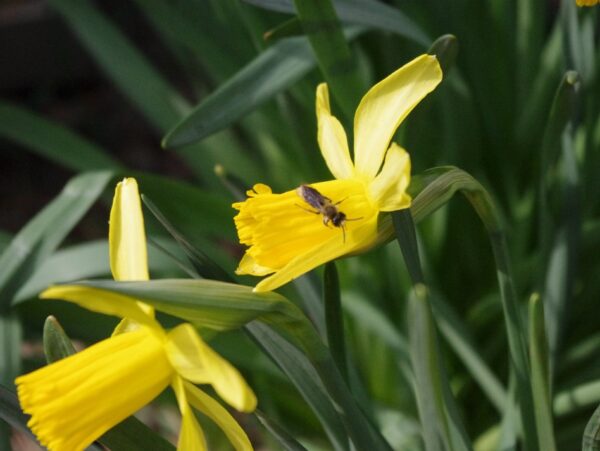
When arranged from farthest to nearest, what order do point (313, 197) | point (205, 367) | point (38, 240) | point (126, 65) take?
1. point (126, 65)
2. point (38, 240)
3. point (313, 197)
4. point (205, 367)

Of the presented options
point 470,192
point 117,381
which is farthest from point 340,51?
point 117,381

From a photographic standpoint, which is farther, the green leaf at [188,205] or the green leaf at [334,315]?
the green leaf at [188,205]

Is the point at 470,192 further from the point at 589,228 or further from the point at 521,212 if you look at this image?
the point at 521,212

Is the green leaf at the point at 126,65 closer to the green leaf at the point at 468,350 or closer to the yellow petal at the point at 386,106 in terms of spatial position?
the green leaf at the point at 468,350

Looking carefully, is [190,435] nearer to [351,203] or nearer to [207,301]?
[207,301]

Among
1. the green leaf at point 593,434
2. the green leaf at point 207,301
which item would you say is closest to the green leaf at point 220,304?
the green leaf at point 207,301

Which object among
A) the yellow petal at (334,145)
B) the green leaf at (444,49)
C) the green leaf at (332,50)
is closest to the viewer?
the yellow petal at (334,145)

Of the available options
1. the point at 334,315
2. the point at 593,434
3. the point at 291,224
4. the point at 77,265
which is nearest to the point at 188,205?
the point at 77,265
